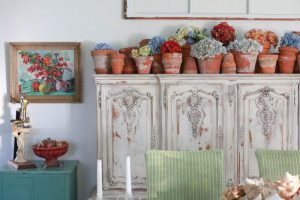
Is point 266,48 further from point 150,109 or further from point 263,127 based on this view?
point 150,109

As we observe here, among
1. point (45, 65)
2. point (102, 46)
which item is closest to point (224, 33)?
point (102, 46)

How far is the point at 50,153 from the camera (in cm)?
326

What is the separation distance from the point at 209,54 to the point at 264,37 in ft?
1.73

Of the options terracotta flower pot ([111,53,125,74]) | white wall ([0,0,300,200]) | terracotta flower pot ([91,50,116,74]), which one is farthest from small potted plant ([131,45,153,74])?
white wall ([0,0,300,200])

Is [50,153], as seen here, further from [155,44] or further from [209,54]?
[209,54]

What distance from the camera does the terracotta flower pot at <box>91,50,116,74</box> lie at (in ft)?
10.5

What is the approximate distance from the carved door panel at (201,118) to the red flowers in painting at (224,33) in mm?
376

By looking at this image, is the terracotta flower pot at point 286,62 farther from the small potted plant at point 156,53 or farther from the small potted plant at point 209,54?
the small potted plant at point 156,53

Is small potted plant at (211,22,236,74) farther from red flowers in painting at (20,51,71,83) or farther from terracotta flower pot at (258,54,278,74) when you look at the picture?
red flowers in painting at (20,51,71,83)

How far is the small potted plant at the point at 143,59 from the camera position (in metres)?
3.14

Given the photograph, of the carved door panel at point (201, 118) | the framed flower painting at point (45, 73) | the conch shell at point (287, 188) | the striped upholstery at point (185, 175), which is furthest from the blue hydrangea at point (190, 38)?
the conch shell at point (287, 188)

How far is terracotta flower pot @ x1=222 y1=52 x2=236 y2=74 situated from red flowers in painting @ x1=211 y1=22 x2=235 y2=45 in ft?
0.55

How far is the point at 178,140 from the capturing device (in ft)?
10.3

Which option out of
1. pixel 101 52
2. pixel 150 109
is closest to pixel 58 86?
pixel 101 52
